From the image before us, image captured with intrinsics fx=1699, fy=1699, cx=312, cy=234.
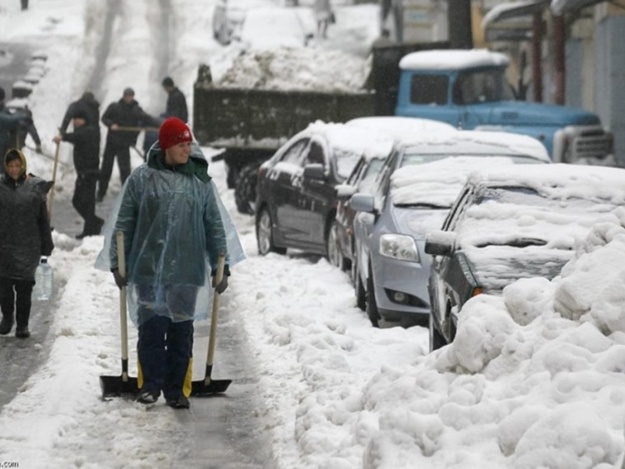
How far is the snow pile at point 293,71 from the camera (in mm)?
29062

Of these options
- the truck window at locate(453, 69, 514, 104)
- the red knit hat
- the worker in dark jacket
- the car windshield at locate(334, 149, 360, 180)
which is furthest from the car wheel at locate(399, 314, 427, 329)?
the worker in dark jacket

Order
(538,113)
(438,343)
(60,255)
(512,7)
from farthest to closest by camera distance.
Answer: (512,7) → (538,113) → (60,255) → (438,343)

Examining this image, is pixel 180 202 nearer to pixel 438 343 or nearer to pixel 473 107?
pixel 438 343

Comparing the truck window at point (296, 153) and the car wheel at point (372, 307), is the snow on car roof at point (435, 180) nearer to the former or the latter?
the car wheel at point (372, 307)

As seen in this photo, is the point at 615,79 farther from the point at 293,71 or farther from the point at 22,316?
the point at 22,316

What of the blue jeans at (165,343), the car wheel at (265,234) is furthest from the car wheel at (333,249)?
the blue jeans at (165,343)

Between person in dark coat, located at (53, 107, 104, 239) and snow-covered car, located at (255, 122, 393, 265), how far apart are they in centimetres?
225

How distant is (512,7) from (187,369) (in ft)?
93.1

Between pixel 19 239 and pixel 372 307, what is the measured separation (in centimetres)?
278

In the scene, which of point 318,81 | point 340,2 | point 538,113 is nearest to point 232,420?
point 538,113

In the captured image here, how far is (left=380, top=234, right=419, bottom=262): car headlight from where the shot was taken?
1295 centimetres

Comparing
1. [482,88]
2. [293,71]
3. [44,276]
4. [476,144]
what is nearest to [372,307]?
[476,144]

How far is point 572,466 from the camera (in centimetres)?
617

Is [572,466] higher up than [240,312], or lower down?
higher up
